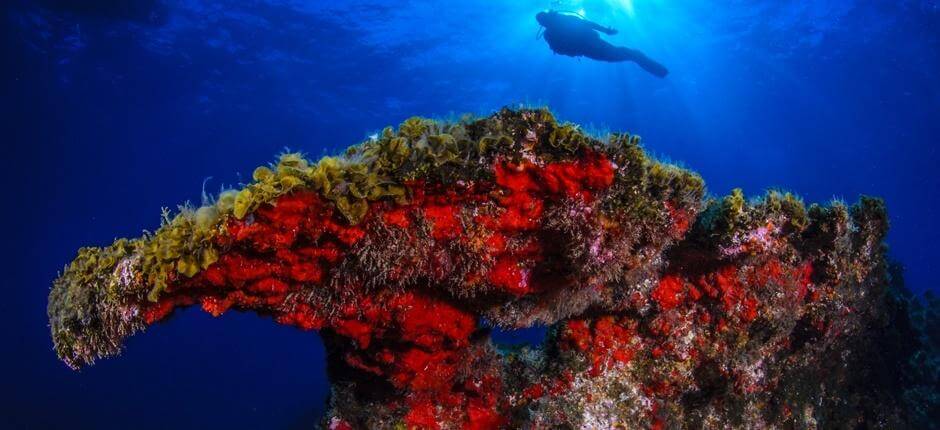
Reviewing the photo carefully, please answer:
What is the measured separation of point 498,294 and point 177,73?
3655 centimetres

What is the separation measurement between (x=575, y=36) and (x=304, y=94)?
27.8 metres

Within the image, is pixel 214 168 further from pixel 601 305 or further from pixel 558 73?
pixel 601 305

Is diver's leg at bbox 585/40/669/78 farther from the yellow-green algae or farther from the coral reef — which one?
the yellow-green algae

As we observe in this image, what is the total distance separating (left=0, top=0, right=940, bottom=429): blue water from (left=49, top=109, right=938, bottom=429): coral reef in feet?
57.8

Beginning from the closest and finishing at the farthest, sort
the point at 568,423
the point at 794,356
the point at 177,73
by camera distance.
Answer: the point at 568,423 → the point at 794,356 → the point at 177,73

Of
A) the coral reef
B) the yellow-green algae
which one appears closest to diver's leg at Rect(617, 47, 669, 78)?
the coral reef

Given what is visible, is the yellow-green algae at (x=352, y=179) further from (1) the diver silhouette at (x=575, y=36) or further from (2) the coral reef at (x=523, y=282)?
(1) the diver silhouette at (x=575, y=36)

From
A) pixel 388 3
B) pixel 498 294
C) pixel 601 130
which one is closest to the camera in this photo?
pixel 601 130

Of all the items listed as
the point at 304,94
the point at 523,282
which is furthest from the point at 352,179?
the point at 304,94

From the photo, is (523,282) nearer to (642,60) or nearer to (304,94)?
(642,60)

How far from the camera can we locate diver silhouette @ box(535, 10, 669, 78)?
17047mm

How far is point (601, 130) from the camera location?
3.28 m

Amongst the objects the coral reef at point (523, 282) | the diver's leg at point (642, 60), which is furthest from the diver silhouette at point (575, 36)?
the coral reef at point (523, 282)

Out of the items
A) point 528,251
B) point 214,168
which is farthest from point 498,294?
point 214,168
